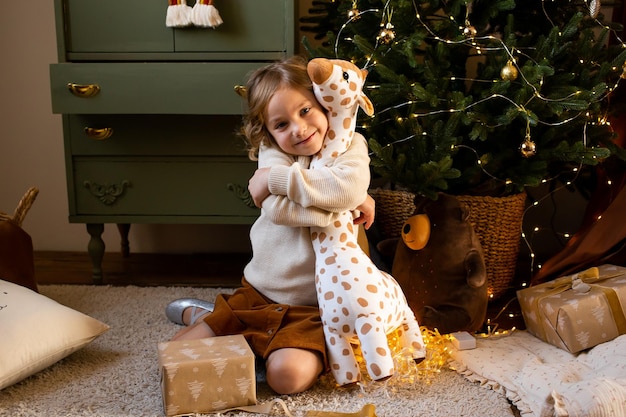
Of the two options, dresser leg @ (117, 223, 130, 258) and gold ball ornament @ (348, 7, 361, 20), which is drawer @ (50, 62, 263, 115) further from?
dresser leg @ (117, 223, 130, 258)

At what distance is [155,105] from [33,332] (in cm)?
67

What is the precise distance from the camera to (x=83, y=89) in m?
1.67

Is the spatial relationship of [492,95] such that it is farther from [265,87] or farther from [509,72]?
[265,87]

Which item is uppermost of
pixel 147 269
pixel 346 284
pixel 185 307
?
pixel 346 284

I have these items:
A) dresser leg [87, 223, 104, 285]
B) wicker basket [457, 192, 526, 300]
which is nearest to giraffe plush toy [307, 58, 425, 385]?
wicker basket [457, 192, 526, 300]

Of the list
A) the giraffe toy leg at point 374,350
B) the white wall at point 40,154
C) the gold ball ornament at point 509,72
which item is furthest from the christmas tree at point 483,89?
the white wall at point 40,154

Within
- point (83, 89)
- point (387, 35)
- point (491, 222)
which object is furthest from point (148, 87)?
point (491, 222)

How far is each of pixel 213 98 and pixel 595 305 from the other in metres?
1.05

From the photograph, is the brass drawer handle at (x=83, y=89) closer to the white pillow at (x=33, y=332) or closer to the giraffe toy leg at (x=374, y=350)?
the white pillow at (x=33, y=332)

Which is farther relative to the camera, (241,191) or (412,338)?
(241,191)

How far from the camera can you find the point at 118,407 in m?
1.20

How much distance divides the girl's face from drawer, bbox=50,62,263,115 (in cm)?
43

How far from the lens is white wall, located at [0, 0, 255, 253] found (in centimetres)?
222

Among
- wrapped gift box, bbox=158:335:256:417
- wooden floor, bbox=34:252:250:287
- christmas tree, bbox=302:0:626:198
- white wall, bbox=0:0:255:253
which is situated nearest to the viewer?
wrapped gift box, bbox=158:335:256:417
